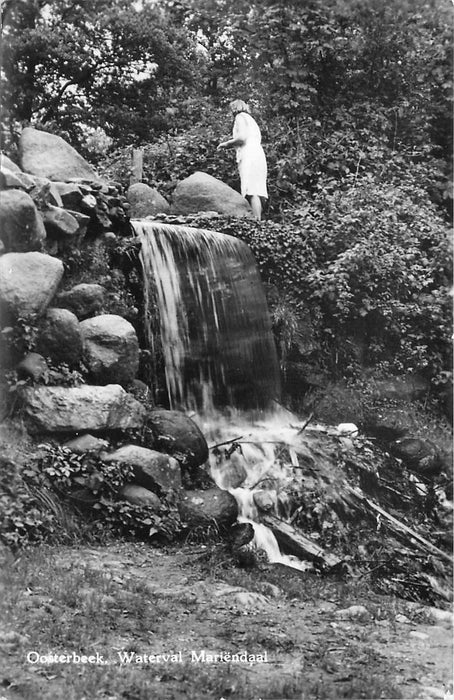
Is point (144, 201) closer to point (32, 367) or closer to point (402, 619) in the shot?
point (32, 367)

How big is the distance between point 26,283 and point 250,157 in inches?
191

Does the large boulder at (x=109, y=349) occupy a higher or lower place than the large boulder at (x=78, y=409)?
higher

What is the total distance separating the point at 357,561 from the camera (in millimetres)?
6234

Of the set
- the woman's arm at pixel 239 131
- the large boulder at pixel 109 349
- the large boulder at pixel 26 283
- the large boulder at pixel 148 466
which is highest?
the woman's arm at pixel 239 131

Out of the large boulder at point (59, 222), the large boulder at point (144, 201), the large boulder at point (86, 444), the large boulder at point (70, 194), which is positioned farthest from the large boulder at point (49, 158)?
the large boulder at point (86, 444)

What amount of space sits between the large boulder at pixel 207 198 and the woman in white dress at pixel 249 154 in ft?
0.52

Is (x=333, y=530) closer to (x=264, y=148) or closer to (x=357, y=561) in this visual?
(x=357, y=561)

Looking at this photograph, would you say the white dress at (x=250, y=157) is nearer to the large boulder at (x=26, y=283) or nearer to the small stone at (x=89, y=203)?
the small stone at (x=89, y=203)

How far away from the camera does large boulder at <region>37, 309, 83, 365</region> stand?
6.49 metres

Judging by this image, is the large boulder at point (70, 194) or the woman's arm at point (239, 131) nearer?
the large boulder at point (70, 194)

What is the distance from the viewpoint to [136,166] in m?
10.8

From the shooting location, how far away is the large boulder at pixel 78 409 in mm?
6035

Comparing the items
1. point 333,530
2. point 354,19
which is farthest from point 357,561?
point 354,19

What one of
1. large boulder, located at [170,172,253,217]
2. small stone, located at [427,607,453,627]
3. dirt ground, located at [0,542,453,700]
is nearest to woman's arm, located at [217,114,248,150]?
large boulder, located at [170,172,253,217]
